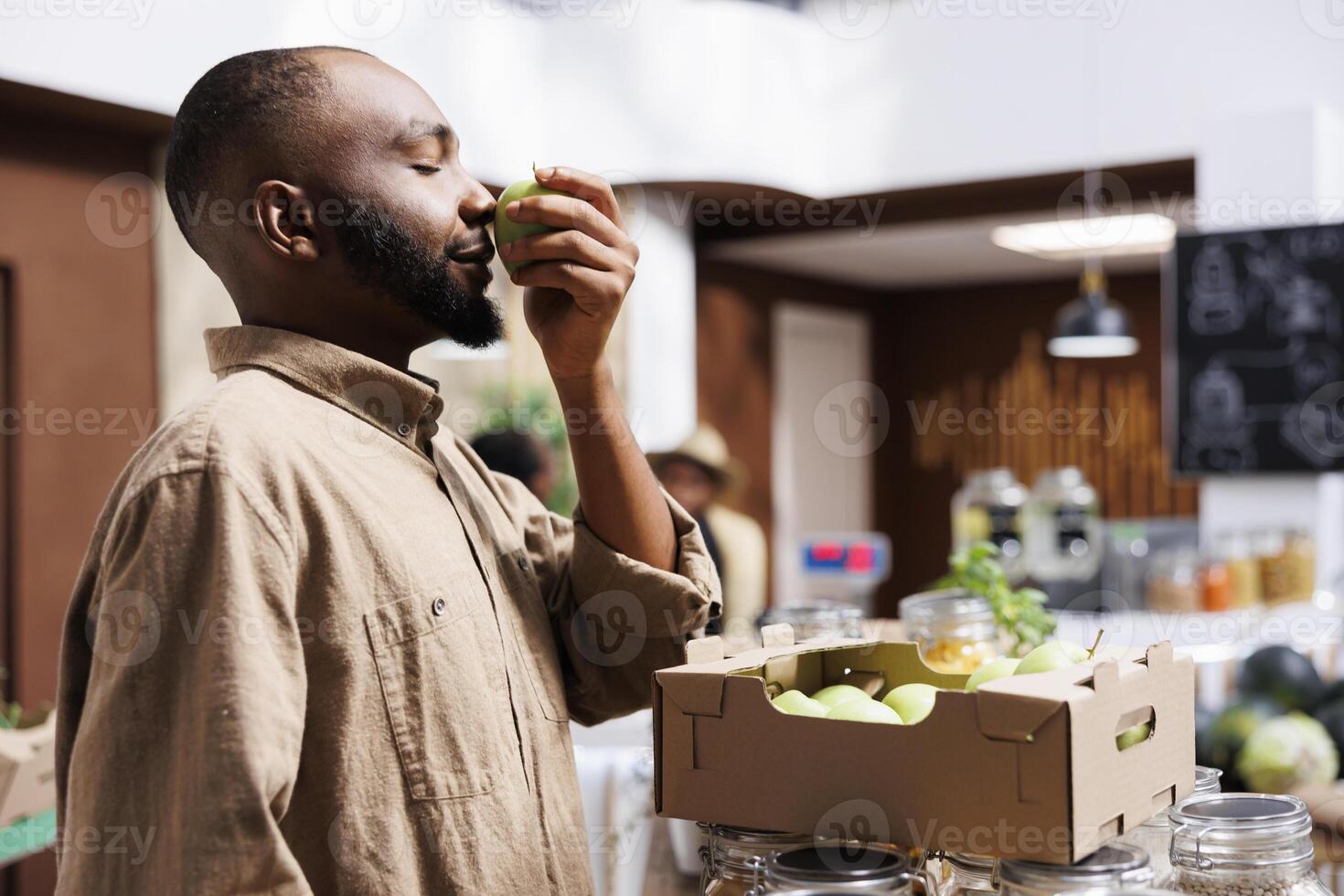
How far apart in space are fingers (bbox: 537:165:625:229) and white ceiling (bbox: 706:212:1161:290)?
15.1ft

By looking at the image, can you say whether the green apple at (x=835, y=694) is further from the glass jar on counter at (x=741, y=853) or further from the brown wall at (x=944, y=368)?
the brown wall at (x=944, y=368)

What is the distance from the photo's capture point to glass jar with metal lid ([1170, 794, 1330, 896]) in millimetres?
827

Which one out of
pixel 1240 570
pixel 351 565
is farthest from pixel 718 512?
pixel 351 565

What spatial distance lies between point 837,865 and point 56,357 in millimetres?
3185

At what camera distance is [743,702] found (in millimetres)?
829

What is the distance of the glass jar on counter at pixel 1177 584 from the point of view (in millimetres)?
4145

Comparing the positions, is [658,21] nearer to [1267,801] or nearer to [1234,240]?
[1234,240]

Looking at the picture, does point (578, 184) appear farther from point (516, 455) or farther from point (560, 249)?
point (516, 455)

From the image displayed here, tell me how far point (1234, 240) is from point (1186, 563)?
111 cm

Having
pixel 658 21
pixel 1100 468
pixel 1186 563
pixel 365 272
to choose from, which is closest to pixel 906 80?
pixel 658 21

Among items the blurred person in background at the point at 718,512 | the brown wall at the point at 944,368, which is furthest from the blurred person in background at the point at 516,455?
the brown wall at the point at 944,368

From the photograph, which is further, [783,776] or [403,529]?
[403,529]

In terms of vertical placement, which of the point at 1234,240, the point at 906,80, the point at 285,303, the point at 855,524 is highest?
the point at 906,80

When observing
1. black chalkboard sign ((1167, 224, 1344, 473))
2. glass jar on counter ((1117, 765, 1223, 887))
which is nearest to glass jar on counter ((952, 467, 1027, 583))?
black chalkboard sign ((1167, 224, 1344, 473))
